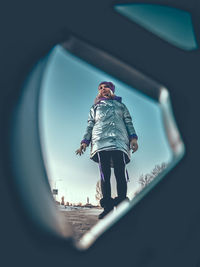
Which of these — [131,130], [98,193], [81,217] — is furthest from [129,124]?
[81,217]

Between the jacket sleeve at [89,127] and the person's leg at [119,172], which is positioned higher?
the jacket sleeve at [89,127]

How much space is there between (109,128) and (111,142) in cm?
8

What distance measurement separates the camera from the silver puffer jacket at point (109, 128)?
1316 mm

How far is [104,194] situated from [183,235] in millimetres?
768

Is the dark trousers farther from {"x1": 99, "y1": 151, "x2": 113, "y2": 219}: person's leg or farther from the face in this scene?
the face

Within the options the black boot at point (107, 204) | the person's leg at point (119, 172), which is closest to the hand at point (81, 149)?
the person's leg at point (119, 172)

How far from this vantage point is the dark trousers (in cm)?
128

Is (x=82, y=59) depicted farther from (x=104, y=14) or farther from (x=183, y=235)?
(x=183, y=235)

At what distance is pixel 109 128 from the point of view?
1.35m

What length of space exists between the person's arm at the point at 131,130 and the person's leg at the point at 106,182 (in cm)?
14

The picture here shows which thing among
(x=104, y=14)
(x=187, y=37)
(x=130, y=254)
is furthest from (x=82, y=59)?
(x=130, y=254)

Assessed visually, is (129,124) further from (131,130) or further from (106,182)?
(106,182)

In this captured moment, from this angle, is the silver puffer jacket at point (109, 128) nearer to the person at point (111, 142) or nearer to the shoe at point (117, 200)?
the person at point (111, 142)

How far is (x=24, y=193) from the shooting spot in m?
0.48
